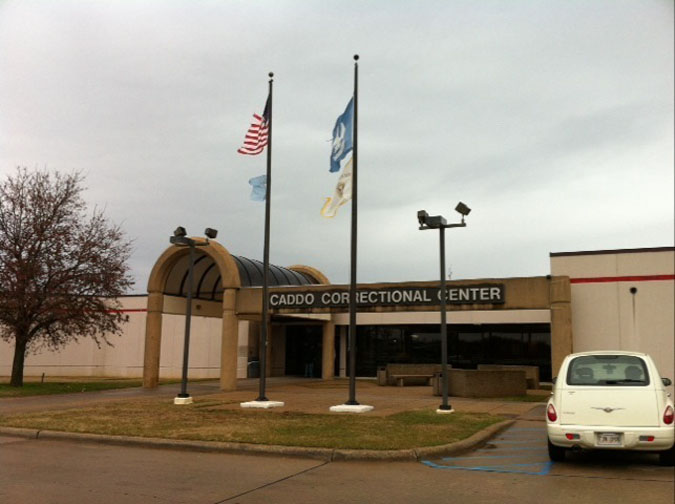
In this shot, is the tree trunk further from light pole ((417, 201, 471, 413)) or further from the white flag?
light pole ((417, 201, 471, 413))

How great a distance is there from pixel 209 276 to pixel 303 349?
33.8 feet

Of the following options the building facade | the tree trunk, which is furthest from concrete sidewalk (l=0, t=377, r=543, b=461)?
the tree trunk

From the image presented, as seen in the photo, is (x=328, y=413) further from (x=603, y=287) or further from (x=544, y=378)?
(x=544, y=378)

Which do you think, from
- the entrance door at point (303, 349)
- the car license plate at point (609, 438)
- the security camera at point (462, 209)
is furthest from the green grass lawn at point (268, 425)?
the entrance door at point (303, 349)

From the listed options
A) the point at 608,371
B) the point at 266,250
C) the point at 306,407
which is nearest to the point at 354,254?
the point at 266,250

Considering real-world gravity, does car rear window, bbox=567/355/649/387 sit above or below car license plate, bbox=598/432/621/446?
above

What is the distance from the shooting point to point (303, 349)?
1516 inches

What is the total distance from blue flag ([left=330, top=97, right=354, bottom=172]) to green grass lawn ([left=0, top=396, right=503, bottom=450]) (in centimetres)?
701

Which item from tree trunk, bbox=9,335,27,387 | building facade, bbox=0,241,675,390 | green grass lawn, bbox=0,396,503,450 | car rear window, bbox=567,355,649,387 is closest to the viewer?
car rear window, bbox=567,355,649,387

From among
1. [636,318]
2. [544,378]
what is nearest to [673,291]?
[636,318]

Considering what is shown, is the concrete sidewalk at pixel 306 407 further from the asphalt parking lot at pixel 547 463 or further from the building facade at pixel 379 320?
the building facade at pixel 379 320

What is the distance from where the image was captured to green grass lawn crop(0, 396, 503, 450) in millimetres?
10867

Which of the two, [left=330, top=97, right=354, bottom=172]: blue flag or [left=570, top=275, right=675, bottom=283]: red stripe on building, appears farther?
[left=570, top=275, right=675, bottom=283]: red stripe on building

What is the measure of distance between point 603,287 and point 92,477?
17908 mm
